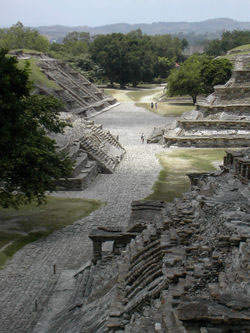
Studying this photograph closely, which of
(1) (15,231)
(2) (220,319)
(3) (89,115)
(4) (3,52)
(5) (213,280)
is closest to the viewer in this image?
(2) (220,319)

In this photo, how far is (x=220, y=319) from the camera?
6.36m

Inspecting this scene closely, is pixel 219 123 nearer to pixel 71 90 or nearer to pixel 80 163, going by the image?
pixel 80 163

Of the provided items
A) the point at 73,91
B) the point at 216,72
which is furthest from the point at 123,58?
the point at 216,72

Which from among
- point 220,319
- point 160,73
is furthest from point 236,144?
point 160,73

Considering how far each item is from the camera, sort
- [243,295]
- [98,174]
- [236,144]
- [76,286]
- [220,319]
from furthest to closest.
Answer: [236,144] < [98,174] < [76,286] < [243,295] < [220,319]

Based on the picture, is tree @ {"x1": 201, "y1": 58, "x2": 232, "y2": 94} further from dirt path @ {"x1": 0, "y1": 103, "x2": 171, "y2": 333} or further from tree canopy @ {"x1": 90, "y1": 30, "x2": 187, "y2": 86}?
dirt path @ {"x1": 0, "y1": 103, "x2": 171, "y2": 333}

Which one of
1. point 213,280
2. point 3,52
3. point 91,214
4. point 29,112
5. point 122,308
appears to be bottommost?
point 91,214

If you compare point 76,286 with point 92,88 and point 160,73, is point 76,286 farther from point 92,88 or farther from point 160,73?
point 160,73

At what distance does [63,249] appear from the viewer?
16.4 metres

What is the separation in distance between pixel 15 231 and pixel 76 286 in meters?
6.04

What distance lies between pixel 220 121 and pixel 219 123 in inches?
10.0

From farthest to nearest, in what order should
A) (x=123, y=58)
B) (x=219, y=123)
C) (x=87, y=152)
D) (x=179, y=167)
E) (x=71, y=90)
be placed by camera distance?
(x=123, y=58), (x=71, y=90), (x=219, y=123), (x=179, y=167), (x=87, y=152)

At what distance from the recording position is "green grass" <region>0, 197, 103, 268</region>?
1698 centimetres

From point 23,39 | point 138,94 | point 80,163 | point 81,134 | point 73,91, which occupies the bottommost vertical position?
point 80,163
